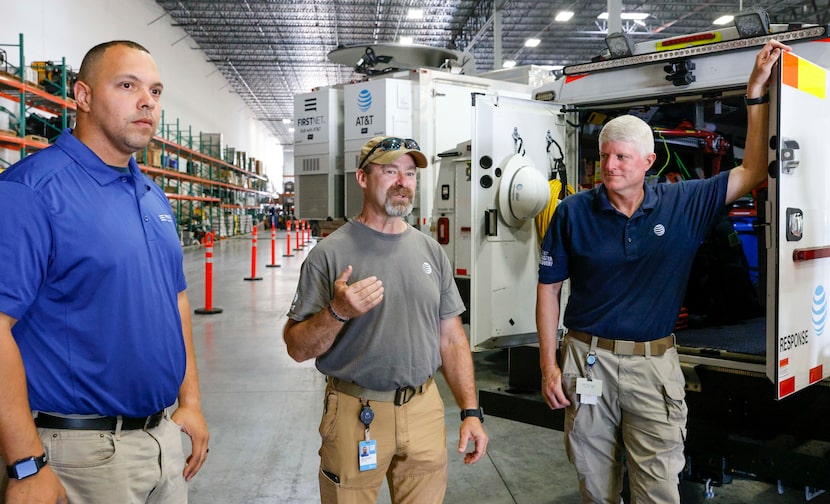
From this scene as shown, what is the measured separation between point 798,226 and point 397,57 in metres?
7.12

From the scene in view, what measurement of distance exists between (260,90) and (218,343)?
29.4 meters

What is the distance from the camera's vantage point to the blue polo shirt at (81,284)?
1646 mm

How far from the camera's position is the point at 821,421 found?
315 centimetres

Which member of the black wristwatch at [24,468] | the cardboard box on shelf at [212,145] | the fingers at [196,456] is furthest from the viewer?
the cardboard box on shelf at [212,145]

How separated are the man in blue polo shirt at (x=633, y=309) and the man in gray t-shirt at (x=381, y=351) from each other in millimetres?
628

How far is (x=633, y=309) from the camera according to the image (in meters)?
2.69

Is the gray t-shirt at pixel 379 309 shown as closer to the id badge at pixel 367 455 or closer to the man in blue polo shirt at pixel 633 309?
the id badge at pixel 367 455

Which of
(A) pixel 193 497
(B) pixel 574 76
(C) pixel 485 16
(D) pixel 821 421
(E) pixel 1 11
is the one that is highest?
(C) pixel 485 16

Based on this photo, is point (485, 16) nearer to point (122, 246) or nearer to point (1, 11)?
point (1, 11)

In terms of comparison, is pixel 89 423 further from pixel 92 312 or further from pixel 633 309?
pixel 633 309

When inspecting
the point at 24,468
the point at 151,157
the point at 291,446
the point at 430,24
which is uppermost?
the point at 430,24

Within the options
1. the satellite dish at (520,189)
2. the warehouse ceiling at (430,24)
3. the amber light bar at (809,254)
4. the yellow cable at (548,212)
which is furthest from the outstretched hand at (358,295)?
the warehouse ceiling at (430,24)

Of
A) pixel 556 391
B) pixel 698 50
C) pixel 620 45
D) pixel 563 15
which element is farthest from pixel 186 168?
pixel 556 391

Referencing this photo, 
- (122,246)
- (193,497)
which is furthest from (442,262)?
(193,497)
